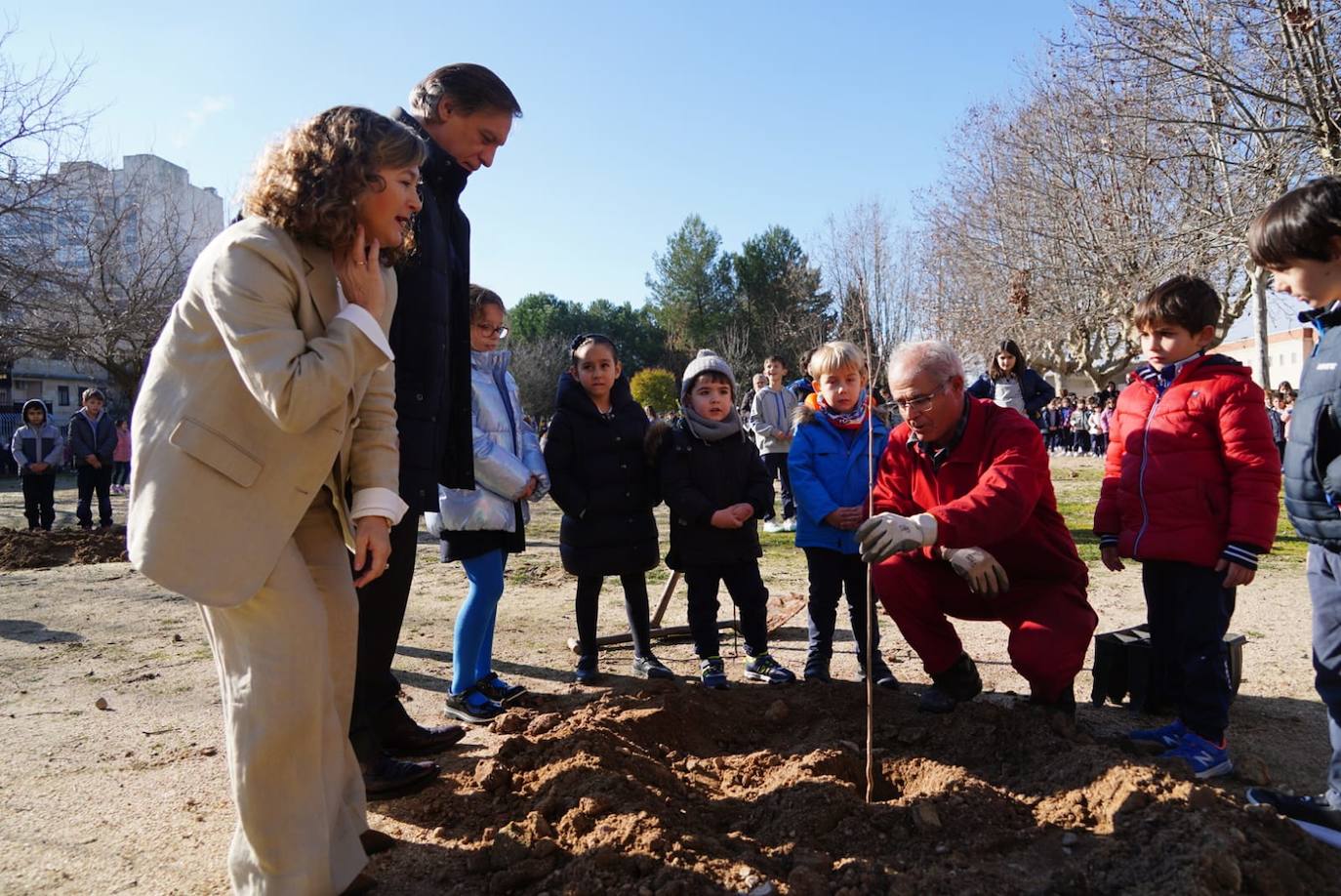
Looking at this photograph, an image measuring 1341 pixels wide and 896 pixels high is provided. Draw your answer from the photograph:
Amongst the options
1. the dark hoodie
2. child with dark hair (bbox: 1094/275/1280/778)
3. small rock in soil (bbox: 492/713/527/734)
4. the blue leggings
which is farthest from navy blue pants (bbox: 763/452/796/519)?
the dark hoodie

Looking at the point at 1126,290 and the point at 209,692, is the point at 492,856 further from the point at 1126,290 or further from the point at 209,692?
the point at 1126,290

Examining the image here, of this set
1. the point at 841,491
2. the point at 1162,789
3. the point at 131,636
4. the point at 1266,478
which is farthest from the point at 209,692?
the point at 1266,478

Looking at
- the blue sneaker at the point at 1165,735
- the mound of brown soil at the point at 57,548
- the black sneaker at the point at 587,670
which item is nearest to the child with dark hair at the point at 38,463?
the mound of brown soil at the point at 57,548

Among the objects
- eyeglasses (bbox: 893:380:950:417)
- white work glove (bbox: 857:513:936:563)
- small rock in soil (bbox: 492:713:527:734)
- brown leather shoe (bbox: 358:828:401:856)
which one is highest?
eyeglasses (bbox: 893:380:950:417)

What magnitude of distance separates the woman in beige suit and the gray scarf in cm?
245

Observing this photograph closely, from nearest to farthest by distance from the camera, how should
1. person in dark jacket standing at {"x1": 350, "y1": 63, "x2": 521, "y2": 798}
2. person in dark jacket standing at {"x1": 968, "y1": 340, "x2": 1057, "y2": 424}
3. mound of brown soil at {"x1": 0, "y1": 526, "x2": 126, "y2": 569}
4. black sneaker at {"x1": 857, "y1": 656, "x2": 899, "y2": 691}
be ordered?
person in dark jacket standing at {"x1": 350, "y1": 63, "x2": 521, "y2": 798} → black sneaker at {"x1": 857, "y1": 656, "x2": 899, "y2": 691} → person in dark jacket standing at {"x1": 968, "y1": 340, "x2": 1057, "y2": 424} → mound of brown soil at {"x1": 0, "y1": 526, "x2": 126, "y2": 569}

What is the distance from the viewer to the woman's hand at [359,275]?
7.29 ft

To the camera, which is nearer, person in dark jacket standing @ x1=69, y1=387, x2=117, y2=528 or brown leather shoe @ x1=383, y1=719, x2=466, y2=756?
brown leather shoe @ x1=383, y1=719, x2=466, y2=756

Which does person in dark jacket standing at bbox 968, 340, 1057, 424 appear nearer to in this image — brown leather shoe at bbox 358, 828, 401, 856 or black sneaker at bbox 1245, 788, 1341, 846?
black sneaker at bbox 1245, 788, 1341, 846

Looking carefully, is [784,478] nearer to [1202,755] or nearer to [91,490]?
[1202,755]

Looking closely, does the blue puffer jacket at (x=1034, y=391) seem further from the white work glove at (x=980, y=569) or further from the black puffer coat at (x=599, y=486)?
the white work glove at (x=980, y=569)

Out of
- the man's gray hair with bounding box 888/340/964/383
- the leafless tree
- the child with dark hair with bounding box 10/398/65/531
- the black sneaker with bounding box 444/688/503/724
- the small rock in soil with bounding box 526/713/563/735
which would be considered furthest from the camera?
the leafless tree

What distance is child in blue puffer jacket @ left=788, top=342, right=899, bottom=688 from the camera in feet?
14.0

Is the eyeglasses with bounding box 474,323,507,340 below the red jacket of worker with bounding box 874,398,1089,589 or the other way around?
the other way around
